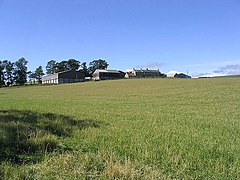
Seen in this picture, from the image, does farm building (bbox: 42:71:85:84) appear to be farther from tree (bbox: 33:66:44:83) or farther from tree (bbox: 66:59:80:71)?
tree (bbox: 66:59:80:71)

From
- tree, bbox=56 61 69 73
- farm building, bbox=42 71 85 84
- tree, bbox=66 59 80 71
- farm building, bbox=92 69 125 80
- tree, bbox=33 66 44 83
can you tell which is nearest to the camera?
farm building, bbox=42 71 85 84

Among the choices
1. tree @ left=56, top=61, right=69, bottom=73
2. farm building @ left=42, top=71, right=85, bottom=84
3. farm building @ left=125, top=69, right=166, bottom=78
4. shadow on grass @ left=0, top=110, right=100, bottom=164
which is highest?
tree @ left=56, top=61, right=69, bottom=73

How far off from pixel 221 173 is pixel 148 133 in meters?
3.88

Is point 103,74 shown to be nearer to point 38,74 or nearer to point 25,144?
point 38,74

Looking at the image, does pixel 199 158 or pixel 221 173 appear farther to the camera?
pixel 199 158

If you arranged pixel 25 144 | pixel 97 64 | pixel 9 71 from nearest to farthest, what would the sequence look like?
pixel 25 144
pixel 9 71
pixel 97 64

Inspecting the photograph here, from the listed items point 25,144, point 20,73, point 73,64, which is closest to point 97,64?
point 73,64

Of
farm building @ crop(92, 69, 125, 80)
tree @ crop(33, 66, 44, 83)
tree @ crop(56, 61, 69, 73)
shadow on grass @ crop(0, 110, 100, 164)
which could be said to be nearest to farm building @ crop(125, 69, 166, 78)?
farm building @ crop(92, 69, 125, 80)

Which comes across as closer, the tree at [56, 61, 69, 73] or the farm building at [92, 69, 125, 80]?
the farm building at [92, 69, 125, 80]

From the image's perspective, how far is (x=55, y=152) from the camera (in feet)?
20.5

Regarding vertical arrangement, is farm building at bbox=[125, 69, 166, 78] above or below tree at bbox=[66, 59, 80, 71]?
below

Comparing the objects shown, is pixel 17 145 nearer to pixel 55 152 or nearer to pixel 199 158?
pixel 55 152

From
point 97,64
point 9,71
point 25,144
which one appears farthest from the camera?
point 97,64

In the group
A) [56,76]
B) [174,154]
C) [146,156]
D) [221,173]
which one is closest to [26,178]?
[146,156]
